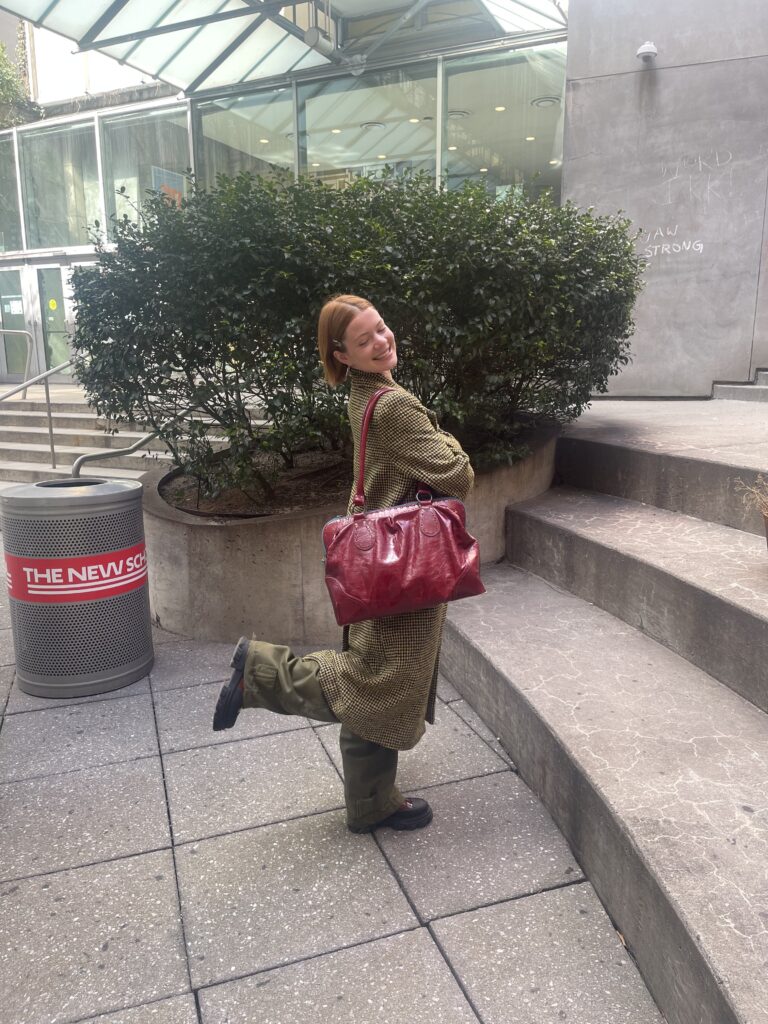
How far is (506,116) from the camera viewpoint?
1095cm

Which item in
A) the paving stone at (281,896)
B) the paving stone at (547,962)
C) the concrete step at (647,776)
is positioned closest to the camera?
the concrete step at (647,776)

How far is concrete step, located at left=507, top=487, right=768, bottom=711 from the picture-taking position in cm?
282

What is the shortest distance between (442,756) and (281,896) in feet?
3.22

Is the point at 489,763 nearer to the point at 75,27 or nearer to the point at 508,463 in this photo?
the point at 508,463

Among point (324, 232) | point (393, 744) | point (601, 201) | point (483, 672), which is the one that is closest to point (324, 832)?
point (393, 744)

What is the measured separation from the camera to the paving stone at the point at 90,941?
199cm

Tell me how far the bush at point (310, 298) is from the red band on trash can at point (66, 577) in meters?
1.00

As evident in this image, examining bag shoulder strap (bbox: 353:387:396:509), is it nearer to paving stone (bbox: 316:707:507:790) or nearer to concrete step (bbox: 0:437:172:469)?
paving stone (bbox: 316:707:507:790)

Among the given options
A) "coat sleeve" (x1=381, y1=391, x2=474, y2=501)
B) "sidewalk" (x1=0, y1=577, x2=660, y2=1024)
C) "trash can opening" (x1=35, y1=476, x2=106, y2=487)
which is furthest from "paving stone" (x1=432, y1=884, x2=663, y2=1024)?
"trash can opening" (x1=35, y1=476, x2=106, y2=487)

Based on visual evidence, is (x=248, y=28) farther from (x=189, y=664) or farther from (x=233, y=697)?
(x=233, y=697)

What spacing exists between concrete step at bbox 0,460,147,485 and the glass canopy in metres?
5.86

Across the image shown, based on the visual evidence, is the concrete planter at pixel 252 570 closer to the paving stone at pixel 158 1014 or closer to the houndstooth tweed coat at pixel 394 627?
the houndstooth tweed coat at pixel 394 627

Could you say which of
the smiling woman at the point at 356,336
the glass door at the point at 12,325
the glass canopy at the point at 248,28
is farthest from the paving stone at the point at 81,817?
the glass door at the point at 12,325

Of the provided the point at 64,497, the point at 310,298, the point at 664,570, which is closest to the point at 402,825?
the point at 664,570
